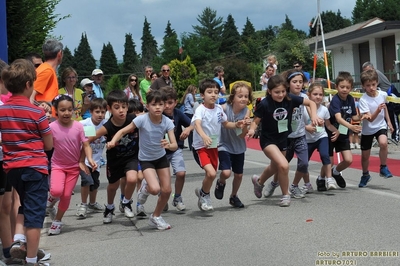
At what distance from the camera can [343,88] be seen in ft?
32.6

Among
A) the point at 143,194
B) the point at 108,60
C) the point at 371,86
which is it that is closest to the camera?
the point at 143,194

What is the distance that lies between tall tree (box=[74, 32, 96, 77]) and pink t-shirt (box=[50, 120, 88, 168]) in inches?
6143

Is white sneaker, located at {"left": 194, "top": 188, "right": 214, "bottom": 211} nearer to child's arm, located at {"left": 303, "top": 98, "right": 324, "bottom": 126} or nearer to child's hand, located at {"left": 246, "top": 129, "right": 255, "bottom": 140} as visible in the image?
child's hand, located at {"left": 246, "top": 129, "right": 255, "bottom": 140}

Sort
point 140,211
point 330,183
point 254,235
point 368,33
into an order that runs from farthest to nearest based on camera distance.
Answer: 1. point 368,33
2. point 330,183
3. point 140,211
4. point 254,235

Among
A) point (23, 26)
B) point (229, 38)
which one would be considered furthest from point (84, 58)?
point (23, 26)

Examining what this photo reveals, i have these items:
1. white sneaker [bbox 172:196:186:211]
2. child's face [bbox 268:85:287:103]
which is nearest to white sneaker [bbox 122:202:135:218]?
white sneaker [bbox 172:196:186:211]

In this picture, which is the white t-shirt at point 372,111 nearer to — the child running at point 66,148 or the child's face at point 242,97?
the child's face at point 242,97

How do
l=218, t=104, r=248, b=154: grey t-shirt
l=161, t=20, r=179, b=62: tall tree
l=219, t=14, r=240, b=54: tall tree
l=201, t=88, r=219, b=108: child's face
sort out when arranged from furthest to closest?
l=219, t=14, r=240, b=54: tall tree
l=161, t=20, r=179, b=62: tall tree
l=218, t=104, r=248, b=154: grey t-shirt
l=201, t=88, r=219, b=108: child's face

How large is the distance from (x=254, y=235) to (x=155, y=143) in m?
1.69

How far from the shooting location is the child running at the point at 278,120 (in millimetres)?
8758

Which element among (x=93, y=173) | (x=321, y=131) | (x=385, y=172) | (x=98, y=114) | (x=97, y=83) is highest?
(x=97, y=83)

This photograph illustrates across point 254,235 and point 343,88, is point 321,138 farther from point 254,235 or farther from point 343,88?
point 254,235

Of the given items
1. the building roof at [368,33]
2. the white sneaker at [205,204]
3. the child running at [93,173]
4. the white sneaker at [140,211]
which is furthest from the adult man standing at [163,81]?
the building roof at [368,33]

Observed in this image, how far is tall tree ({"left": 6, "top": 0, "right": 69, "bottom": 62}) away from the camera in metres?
21.3
